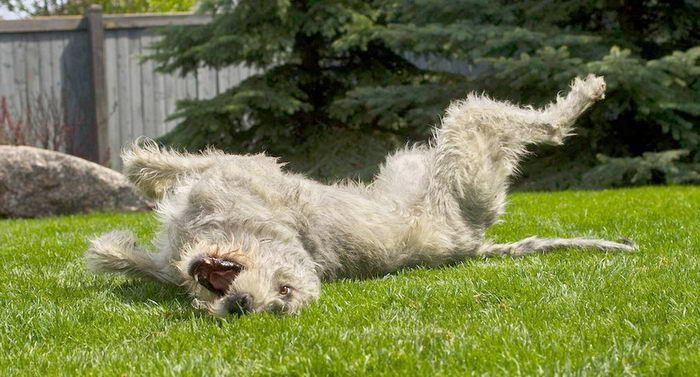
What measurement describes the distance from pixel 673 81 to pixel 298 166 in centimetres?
457

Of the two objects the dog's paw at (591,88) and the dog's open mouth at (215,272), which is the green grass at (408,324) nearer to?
the dog's open mouth at (215,272)

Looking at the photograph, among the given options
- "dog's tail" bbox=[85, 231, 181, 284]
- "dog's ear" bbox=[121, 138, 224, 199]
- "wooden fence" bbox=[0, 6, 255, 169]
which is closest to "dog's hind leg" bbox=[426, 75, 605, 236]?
"dog's ear" bbox=[121, 138, 224, 199]

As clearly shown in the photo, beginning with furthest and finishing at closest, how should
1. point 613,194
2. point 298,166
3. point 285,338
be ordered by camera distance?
point 298,166
point 613,194
point 285,338

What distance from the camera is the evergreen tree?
10070 millimetres

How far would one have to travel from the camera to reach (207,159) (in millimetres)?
4496

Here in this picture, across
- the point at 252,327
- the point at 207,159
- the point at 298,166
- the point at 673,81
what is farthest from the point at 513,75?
the point at 252,327

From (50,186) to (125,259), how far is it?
6.01m

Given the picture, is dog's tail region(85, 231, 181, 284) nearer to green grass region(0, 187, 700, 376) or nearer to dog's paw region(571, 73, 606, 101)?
green grass region(0, 187, 700, 376)

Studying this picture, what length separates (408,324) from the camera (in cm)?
339

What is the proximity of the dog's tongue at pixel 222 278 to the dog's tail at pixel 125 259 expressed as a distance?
613 millimetres

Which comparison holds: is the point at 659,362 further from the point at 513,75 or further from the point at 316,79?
the point at 316,79

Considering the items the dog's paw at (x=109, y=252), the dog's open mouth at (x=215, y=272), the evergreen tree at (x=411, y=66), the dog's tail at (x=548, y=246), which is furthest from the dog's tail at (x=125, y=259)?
the evergreen tree at (x=411, y=66)

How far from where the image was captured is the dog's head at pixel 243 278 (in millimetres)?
3543

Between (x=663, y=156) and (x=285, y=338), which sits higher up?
(x=285, y=338)
